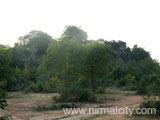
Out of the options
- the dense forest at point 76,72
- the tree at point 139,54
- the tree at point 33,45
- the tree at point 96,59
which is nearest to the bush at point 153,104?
the dense forest at point 76,72

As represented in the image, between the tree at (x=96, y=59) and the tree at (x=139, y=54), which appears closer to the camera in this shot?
the tree at (x=96, y=59)

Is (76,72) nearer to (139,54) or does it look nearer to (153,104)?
(153,104)

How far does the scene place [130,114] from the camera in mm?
9914

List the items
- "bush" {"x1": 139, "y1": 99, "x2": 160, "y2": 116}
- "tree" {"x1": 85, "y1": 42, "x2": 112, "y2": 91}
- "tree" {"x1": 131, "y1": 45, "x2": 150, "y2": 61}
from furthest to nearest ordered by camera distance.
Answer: "tree" {"x1": 131, "y1": 45, "x2": 150, "y2": 61}
"tree" {"x1": 85, "y1": 42, "x2": 112, "y2": 91}
"bush" {"x1": 139, "y1": 99, "x2": 160, "y2": 116}

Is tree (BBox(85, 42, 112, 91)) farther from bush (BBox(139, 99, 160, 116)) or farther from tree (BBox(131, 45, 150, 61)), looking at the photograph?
tree (BBox(131, 45, 150, 61))

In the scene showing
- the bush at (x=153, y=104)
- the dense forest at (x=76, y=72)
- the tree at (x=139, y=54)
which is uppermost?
the tree at (x=139, y=54)

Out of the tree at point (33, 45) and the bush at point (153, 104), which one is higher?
the tree at point (33, 45)

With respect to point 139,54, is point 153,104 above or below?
below

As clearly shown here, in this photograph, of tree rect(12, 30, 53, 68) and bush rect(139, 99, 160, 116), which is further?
tree rect(12, 30, 53, 68)

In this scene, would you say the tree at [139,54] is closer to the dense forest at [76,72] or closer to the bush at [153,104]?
the dense forest at [76,72]

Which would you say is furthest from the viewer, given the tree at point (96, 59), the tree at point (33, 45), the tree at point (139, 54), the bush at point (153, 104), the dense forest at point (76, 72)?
the tree at point (139, 54)

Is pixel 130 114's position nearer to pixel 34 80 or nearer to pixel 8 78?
pixel 8 78

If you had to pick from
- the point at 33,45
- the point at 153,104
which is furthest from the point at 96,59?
the point at 33,45

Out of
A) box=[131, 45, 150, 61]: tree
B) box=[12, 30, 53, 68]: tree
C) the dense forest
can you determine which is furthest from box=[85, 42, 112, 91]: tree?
box=[131, 45, 150, 61]: tree
